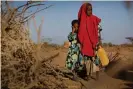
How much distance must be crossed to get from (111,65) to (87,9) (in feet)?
7.51

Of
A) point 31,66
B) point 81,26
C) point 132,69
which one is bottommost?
point 132,69

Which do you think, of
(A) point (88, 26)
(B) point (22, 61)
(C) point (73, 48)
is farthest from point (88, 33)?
(B) point (22, 61)

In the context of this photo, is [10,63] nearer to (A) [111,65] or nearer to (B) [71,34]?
(B) [71,34]

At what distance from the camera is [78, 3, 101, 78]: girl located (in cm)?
782

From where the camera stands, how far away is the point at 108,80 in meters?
7.88

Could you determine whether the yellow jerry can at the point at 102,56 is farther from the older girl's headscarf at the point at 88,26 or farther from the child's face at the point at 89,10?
the child's face at the point at 89,10

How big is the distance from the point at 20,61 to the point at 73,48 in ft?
6.79

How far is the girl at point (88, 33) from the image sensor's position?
7.82 meters

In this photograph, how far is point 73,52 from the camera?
7.96 metres

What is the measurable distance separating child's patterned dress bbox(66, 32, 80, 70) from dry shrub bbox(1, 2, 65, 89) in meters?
1.32

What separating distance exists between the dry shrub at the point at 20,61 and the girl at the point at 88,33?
1.42 meters

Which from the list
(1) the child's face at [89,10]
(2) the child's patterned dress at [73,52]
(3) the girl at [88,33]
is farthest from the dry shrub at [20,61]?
(1) the child's face at [89,10]

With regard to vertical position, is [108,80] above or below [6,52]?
below

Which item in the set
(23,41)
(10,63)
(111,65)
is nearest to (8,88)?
(10,63)
